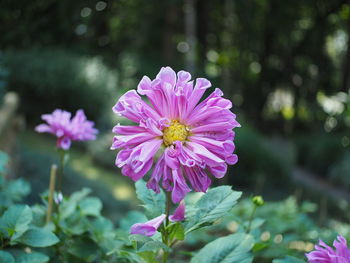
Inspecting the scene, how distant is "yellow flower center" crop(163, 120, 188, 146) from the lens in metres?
0.93

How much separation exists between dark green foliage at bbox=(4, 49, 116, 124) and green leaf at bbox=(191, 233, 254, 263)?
19.5ft

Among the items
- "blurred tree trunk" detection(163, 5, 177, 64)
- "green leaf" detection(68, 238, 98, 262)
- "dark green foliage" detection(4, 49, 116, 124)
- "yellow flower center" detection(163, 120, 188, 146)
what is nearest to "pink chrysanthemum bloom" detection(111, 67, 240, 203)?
"yellow flower center" detection(163, 120, 188, 146)

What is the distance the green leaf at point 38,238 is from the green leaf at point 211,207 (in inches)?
14.9

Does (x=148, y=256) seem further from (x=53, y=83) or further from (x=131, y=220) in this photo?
(x=53, y=83)

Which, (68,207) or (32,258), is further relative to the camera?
(68,207)

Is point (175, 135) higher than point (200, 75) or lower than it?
lower

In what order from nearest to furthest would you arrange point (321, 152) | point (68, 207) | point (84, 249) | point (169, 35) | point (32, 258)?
point (32, 258) < point (84, 249) < point (68, 207) < point (321, 152) < point (169, 35)

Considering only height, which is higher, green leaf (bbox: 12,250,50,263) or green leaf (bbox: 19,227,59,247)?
green leaf (bbox: 19,227,59,247)

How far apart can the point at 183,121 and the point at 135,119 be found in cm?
11

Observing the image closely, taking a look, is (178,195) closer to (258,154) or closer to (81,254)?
(81,254)

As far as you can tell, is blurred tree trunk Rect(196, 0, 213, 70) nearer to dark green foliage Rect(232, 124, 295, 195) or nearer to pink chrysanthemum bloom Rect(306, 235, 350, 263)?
dark green foliage Rect(232, 124, 295, 195)

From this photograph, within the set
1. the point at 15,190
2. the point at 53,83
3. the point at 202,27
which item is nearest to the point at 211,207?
the point at 15,190

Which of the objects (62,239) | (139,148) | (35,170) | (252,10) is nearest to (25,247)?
(62,239)

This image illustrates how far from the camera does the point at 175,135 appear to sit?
3.06 ft
